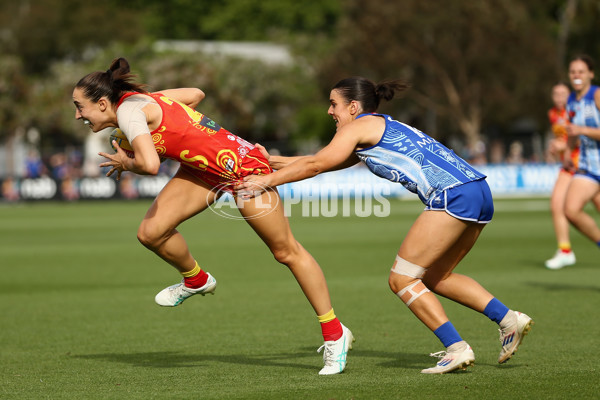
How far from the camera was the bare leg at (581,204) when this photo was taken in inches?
424

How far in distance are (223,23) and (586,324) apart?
66.8 m

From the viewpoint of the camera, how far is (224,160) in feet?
21.7

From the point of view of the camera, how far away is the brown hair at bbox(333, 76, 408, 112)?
6.42 metres

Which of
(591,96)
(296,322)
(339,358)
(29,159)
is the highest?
(591,96)

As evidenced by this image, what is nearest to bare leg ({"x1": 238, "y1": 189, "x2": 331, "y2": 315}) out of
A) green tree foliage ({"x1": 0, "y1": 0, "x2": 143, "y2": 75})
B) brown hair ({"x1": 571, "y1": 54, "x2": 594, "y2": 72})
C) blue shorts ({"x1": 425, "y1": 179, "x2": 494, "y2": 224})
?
blue shorts ({"x1": 425, "y1": 179, "x2": 494, "y2": 224})

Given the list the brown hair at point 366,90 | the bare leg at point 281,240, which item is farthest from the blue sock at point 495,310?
the brown hair at point 366,90

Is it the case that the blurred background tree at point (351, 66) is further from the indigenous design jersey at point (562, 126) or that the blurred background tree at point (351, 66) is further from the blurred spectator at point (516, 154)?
the indigenous design jersey at point (562, 126)

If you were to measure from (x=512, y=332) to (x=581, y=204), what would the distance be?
16.0 ft

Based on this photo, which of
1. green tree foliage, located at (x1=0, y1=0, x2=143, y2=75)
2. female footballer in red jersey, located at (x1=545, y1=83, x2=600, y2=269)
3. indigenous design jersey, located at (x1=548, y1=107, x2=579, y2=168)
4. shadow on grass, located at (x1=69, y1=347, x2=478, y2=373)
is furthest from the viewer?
green tree foliage, located at (x1=0, y1=0, x2=143, y2=75)

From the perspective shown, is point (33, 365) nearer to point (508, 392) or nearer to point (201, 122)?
point (201, 122)

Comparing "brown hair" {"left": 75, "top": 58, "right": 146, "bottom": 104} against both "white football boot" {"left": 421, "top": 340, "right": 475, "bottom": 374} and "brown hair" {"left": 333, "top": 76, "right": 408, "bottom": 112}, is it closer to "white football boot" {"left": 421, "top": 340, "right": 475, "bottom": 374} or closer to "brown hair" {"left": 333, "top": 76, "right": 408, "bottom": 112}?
"brown hair" {"left": 333, "top": 76, "right": 408, "bottom": 112}

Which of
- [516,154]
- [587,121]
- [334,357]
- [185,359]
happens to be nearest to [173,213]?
[185,359]

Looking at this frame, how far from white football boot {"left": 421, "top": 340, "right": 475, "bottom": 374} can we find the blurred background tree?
3496 centimetres

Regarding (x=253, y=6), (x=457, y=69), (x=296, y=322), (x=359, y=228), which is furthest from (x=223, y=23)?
(x=296, y=322)
